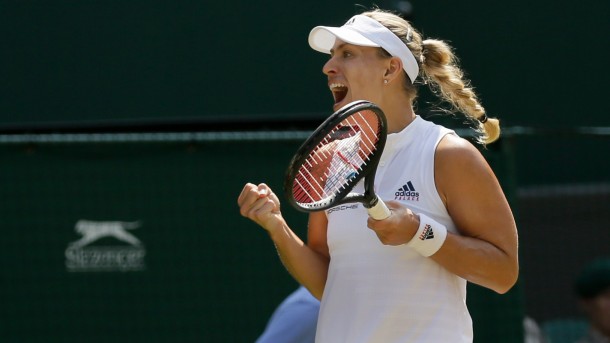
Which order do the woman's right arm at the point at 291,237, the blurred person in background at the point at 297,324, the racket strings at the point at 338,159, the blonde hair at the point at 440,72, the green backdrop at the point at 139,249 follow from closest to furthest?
the racket strings at the point at 338,159
the woman's right arm at the point at 291,237
the blonde hair at the point at 440,72
the blurred person in background at the point at 297,324
the green backdrop at the point at 139,249

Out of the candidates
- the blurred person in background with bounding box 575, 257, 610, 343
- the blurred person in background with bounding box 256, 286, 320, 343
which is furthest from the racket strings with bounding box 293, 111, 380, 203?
the blurred person in background with bounding box 575, 257, 610, 343

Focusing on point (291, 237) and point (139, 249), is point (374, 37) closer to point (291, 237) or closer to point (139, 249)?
point (291, 237)

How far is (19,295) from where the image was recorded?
508 cm

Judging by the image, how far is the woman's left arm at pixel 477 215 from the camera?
263cm

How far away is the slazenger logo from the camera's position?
515 centimetres

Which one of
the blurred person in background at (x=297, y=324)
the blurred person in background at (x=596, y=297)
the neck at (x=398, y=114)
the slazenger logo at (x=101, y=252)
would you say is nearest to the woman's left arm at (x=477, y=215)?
the neck at (x=398, y=114)

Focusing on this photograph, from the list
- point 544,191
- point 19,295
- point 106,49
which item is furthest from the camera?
point 544,191

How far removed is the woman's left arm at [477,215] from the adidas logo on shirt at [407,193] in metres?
0.06

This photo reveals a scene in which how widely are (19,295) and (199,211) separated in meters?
0.90

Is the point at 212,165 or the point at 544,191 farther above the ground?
the point at 212,165

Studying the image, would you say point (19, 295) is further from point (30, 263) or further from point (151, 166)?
point (151, 166)

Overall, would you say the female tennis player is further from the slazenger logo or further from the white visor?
the slazenger logo

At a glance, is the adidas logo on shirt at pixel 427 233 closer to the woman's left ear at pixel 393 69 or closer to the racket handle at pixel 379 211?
the racket handle at pixel 379 211

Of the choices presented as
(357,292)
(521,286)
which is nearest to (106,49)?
(521,286)
